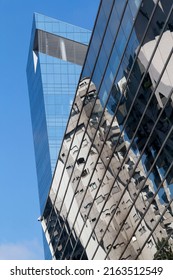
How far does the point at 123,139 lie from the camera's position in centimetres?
3884

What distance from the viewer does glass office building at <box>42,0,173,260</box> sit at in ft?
108

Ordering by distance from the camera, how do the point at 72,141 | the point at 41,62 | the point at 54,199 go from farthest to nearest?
the point at 41,62 → the point at 54,199 → the point at 72,141

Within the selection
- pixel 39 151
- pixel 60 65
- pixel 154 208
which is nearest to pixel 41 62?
pixel 60 65

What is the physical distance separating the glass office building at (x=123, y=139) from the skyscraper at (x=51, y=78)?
59413 mm

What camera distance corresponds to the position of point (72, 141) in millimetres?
47875

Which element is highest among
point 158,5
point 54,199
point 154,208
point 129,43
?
point 158,5

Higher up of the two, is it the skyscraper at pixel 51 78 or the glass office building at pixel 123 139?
the glass office building at pixel 123 139

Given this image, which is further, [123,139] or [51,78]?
[51,78]

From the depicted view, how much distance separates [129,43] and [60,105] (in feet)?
263

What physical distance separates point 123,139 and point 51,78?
80.8 meters

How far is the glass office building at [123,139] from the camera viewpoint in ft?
108

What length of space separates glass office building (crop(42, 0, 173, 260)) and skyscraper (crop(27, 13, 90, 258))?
59413mm

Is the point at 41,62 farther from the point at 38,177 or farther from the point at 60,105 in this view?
the point at 38,177

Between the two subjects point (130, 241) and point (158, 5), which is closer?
point (158, 5)
